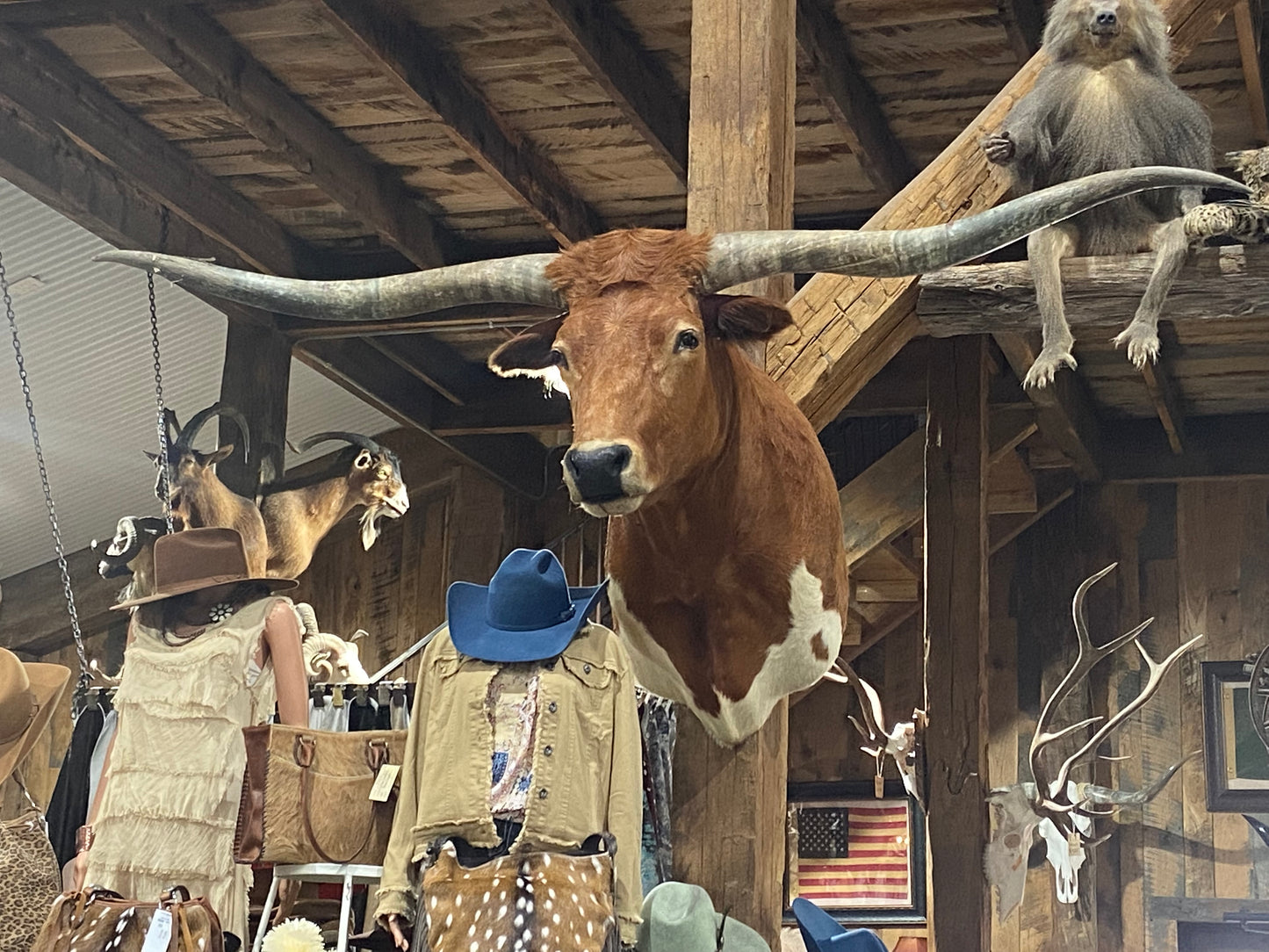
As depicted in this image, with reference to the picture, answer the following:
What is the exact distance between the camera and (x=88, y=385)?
6.46m

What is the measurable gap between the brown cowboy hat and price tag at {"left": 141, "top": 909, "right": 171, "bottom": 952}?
0.73 m

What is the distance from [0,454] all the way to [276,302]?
4281 mm

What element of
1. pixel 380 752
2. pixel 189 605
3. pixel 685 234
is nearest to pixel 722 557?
pixel 685 234

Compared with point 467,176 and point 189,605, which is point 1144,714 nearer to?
point 467,176

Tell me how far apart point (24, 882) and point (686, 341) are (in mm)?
1952

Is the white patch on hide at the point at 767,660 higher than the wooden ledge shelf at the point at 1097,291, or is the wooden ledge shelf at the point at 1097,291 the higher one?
the wooden ledge shelf at the point at 1097,291

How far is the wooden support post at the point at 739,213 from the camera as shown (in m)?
3.06

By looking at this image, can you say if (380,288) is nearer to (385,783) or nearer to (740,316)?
(740,316)

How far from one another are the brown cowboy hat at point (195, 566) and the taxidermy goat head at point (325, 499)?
86.5 inches

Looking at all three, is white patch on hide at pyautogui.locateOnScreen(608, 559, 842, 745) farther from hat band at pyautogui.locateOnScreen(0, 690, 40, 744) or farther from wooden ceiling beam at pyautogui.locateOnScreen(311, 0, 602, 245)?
wooden ceiling beam at pyautogui.locateOnScreen(311, 0, 602, 245)

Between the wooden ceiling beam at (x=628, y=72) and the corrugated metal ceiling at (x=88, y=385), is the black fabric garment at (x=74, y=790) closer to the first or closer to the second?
the corrugated metal ceiling at (x=88, y=385)

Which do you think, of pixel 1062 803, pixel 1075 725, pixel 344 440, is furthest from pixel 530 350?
pixel 1062 803

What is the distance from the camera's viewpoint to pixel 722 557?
2832 mm

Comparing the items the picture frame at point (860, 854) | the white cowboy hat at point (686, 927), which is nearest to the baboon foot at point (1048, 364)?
the white cowboy hat at point (686, 927)
